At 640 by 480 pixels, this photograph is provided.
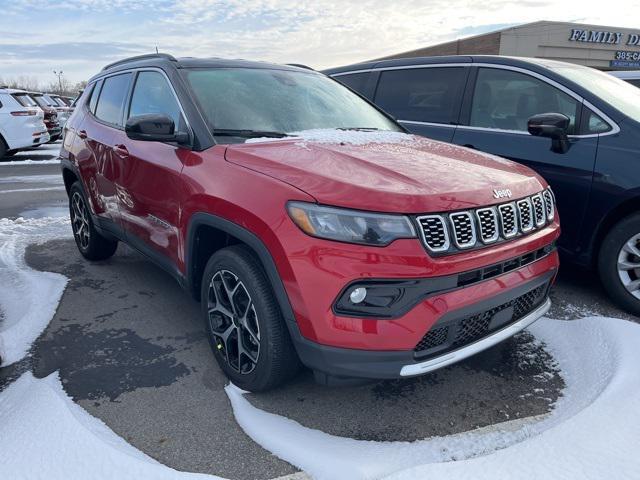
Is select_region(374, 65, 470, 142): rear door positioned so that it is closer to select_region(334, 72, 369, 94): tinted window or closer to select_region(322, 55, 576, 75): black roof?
select_region(322, 55, 576, 75): black roof

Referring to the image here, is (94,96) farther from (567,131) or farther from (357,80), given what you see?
(567,131)

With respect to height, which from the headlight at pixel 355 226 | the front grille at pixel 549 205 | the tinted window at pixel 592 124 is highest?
the tinted window at pixel 592 124

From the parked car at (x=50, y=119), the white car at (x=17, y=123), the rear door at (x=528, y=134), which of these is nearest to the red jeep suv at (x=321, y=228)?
the rear door at (x=528, y=134)

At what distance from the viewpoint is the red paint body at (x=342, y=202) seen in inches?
82.4

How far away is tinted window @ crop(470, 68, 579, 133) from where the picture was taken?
3979mm

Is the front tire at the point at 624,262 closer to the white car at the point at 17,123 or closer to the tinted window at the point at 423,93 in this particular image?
the tinted window at the point at 423,93

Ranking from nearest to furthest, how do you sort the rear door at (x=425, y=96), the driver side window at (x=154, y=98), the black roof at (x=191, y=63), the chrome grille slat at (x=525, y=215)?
the chrome grille slat at (x=525, y=215)
the driver side window at (x=154, y=98)
the black roof at (x=191, y=63)
the rear door at (x=425, y=96)

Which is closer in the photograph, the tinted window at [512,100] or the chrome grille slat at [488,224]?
the chrome grille slat at [488,224]

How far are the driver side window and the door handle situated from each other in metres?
0.28

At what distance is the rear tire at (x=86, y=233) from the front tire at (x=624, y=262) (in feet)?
13.4

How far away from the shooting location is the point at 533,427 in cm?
238

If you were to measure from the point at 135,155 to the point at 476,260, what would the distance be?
2447 mm

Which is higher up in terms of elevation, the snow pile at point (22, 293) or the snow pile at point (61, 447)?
the snow pile at point (61, 447)

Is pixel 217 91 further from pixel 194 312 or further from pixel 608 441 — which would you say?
pixel 608 441
